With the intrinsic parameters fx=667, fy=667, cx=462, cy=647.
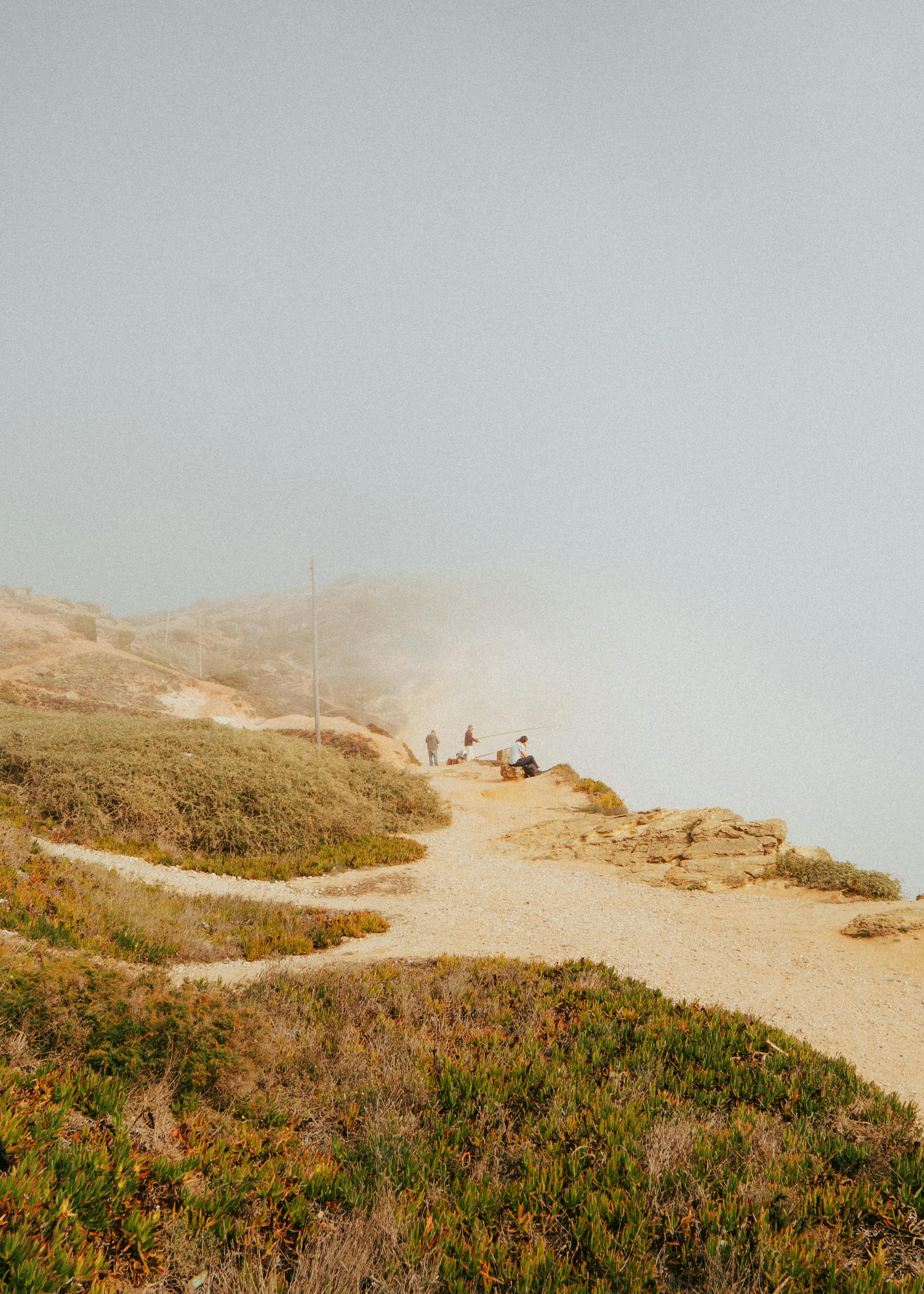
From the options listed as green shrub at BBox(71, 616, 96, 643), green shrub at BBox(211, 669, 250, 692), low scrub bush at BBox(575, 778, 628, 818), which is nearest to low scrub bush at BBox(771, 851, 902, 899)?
low scrub bush at BBox(575, 778, 628, 818)

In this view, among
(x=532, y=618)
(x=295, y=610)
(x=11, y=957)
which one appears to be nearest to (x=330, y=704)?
(x=11, y=957)

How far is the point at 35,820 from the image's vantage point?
12320 mm

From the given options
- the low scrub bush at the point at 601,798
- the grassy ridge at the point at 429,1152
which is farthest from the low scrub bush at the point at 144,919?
the low scrub bush at the point at 601,798

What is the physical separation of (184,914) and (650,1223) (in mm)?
7096

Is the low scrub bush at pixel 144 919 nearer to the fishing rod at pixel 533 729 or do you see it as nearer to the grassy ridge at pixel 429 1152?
the grassy ridge at pixel 429 1152

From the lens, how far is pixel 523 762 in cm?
2538

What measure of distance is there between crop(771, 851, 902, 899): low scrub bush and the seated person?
12.4 m

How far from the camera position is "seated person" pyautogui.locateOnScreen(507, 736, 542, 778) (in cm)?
2506

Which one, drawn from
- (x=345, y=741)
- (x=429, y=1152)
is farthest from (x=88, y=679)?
(x=429, y=1152)

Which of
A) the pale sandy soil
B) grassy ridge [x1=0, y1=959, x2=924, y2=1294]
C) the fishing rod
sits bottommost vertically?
the pale sandy soil

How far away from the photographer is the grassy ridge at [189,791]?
43.1 feet

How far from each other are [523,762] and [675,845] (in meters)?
11.1

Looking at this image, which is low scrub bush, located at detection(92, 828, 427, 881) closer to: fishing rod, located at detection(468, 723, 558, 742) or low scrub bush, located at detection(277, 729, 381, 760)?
low scrub bush, located at detection(277, 729, 381, 760)

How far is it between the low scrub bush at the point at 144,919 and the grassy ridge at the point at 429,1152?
1.83 m
